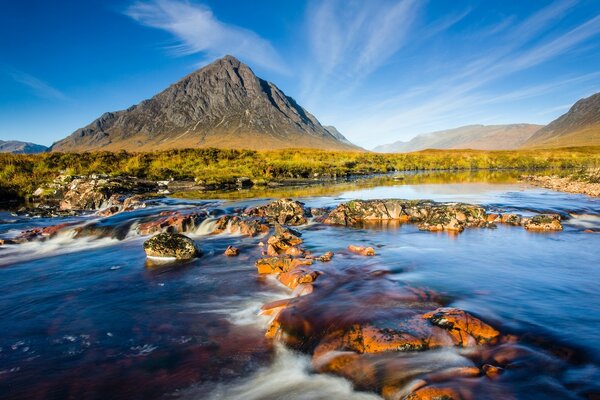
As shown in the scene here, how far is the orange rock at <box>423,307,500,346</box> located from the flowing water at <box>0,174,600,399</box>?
0.46m

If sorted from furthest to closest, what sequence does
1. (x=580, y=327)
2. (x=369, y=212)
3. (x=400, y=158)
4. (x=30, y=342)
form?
1. (x=400, y=158)
2. (x=369, y=212)
3. (x=30, y=342)
4. (x=580, y=327)

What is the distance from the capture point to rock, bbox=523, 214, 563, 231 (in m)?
14.2

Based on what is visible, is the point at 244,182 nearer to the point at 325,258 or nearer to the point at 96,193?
the point at 96,193

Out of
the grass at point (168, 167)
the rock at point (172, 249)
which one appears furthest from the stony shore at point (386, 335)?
the grass at point (168, 167)

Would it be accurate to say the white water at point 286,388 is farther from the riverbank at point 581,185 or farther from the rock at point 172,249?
the riverbank at point 581,185

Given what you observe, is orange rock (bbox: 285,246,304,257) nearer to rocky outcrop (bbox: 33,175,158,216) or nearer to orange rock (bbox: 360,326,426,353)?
orange rock (bbox: 360,326,426,353)

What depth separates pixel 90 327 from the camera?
755 centimetres

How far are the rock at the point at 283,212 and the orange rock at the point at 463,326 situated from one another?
1144cm

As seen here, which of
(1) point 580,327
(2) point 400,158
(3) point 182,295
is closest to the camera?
(1) point 580,327

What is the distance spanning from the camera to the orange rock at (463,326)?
579 cm

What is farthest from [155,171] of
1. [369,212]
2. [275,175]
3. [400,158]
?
[400,158]

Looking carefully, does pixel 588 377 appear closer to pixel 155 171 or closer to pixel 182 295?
pixel 182 295

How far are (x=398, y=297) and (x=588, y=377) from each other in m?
3.33

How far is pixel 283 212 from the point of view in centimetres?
1825
